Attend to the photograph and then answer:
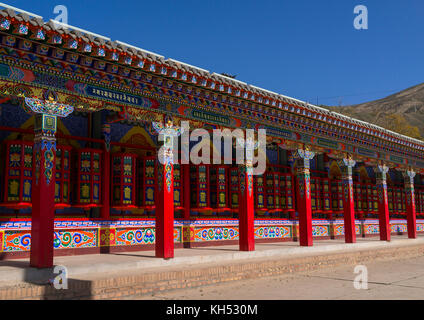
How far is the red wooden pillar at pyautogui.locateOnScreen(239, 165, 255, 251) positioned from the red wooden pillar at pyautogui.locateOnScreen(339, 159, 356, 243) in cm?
434

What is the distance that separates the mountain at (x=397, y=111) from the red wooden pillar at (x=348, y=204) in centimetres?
3834

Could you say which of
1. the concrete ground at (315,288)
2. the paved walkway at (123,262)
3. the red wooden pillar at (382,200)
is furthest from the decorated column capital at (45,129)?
the red wooden pillar at (382,200)

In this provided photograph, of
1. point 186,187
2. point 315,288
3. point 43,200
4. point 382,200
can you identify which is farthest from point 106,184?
point 382,200

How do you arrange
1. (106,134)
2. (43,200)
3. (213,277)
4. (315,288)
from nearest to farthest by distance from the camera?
(43,200), (315,288), (213,277), (106,134)

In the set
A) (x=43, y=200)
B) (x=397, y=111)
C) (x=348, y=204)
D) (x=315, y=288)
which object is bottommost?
(x=315, y=288)

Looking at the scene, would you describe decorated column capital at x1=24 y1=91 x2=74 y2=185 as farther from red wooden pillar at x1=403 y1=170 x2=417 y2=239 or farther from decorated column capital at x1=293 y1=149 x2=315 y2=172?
red wooden pillar at x1=403 y1=170 x2=417 y2=239

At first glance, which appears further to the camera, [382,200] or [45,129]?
[382,200]

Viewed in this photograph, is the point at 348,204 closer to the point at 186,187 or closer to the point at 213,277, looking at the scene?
the point at 186,187

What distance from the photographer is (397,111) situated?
299 feet

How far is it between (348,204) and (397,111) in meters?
85.0

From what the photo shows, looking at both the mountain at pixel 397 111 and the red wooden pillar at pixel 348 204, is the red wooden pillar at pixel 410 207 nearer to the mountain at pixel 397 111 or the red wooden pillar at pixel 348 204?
the red wooden pillar at pixel 348 204

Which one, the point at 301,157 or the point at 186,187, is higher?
the point at 301,157
